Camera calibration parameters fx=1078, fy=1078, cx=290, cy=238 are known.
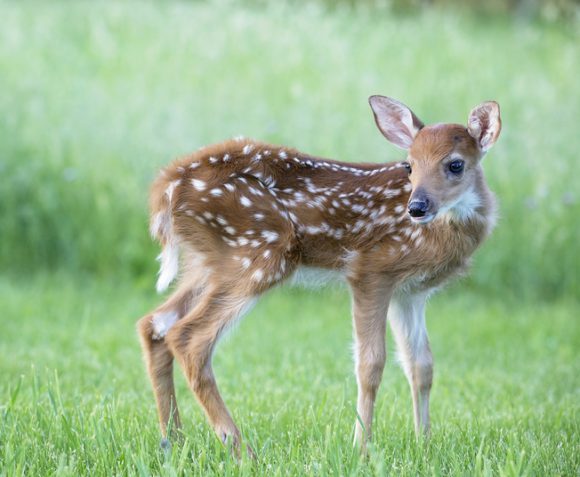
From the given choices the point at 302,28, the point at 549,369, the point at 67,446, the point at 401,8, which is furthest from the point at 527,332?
the point at 401,8

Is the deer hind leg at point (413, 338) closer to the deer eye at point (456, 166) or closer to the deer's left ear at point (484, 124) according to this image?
the deer eye at point (456, 166)

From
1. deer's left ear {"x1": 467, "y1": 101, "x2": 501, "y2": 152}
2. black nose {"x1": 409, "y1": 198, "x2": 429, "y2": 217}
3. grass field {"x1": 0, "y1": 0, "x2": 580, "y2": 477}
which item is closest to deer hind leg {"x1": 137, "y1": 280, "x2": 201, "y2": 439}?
grass field {"x1": 0, "y1": 0, "x2": 580, "y2": 477}

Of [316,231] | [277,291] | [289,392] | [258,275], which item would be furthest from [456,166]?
[277,291]

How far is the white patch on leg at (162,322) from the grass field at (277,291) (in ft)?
1.21

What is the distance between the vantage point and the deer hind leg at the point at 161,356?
4.70 meters

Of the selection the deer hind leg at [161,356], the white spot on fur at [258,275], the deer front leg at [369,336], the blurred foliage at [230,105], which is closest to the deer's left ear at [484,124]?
the deer front leg at [369,336]

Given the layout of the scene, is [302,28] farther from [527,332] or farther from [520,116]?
[527,332]

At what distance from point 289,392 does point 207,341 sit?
157 cm

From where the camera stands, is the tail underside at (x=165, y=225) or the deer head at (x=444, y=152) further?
the tail underside at (x=165, y=225)

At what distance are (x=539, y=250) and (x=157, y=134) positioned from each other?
393 centimetres

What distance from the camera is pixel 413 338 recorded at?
204 inches

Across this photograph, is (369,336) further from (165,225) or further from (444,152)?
(165,225)

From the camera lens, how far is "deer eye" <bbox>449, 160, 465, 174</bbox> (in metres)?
4.75

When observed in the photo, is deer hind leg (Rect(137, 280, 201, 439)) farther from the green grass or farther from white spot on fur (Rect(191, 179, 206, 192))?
white spot on fur (Rect(191, 179, 206, 192))
